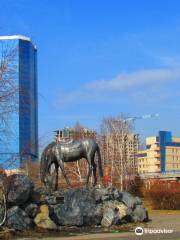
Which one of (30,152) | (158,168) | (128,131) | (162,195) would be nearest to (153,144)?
(158,168)

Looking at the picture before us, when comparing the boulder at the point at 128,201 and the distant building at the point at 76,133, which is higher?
the distant building at the point at 76,133

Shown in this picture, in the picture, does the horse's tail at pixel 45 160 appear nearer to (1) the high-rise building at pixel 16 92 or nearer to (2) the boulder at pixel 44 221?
(2) the boulder at pixel 44 221

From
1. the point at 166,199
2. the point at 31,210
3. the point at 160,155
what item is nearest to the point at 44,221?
the point at 31,210

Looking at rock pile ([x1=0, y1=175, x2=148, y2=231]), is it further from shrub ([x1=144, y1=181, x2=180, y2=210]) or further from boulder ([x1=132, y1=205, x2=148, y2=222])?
shrub ([x1=144, y1=181, x2=180, y2=210])

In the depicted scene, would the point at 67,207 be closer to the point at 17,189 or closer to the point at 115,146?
the point at 17,189

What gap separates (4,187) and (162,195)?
1922 centimetres

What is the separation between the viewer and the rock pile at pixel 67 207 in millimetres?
18656

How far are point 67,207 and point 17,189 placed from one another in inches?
126

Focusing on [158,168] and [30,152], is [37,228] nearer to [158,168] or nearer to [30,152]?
[30,152]

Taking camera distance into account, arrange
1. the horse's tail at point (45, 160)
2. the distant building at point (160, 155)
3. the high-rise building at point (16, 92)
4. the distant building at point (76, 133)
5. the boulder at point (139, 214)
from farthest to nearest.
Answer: the distant building at point (160, 155) → the distant building at point (76, 133) → the horse's tail at point (45, 160) → the boulder at point (139, 214) → the high-rise building at point (16, 92)

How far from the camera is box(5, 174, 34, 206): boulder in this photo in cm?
1859

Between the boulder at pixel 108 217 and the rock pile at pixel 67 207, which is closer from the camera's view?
the rock pile at pixel 67 207

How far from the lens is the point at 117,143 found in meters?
69.5

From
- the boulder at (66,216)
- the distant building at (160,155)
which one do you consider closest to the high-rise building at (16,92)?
the boulder at (66,216)
